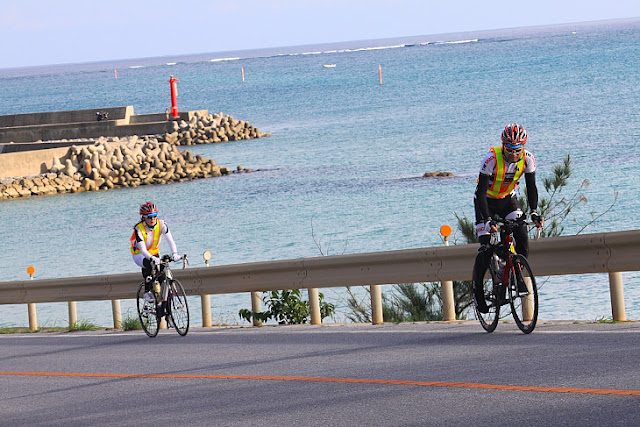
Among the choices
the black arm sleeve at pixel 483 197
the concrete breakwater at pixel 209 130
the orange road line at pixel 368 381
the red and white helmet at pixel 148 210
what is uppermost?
the concrete breakwater at pixel 209 130

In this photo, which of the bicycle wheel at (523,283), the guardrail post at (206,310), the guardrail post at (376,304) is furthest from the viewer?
the guardrail post at (206,310)

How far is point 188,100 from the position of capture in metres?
146

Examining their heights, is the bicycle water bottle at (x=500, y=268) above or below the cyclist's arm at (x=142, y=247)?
below

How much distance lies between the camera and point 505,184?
9.49m

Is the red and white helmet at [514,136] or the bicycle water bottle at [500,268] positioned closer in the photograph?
the red and white helmet at [514,136]

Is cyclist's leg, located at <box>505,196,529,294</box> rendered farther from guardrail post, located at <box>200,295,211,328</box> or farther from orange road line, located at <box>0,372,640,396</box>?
guardrail post, located at <box>200,295,211,328</box>

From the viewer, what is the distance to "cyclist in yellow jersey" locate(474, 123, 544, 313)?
9.20m

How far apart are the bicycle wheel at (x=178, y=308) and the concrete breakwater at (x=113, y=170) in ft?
120

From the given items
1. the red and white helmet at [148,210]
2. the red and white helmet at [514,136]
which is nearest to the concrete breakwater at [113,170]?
the red and white helmet at [148,210]

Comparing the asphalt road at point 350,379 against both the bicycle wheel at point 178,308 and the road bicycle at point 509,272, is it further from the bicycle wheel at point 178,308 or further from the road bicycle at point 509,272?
the bicycle wheel at point 178,308

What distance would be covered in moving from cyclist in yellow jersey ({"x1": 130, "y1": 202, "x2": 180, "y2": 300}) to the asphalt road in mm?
1090

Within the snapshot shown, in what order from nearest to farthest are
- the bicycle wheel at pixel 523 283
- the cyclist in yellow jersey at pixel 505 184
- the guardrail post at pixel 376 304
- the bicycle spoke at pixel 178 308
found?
the cyclist in yellow jersey at pixel 505 184, the bicycle wheel at pixel 523 283, the guardrail post at pixel 376 304, the bicycle spoke at pixel 178 308

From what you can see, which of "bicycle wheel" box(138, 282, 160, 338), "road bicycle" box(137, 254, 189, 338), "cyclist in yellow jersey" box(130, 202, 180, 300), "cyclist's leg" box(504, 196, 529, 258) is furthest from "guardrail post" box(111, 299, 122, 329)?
"cyclist's leg" box(504, 196, 529, 258)

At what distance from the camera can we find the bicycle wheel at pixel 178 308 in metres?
12.5
